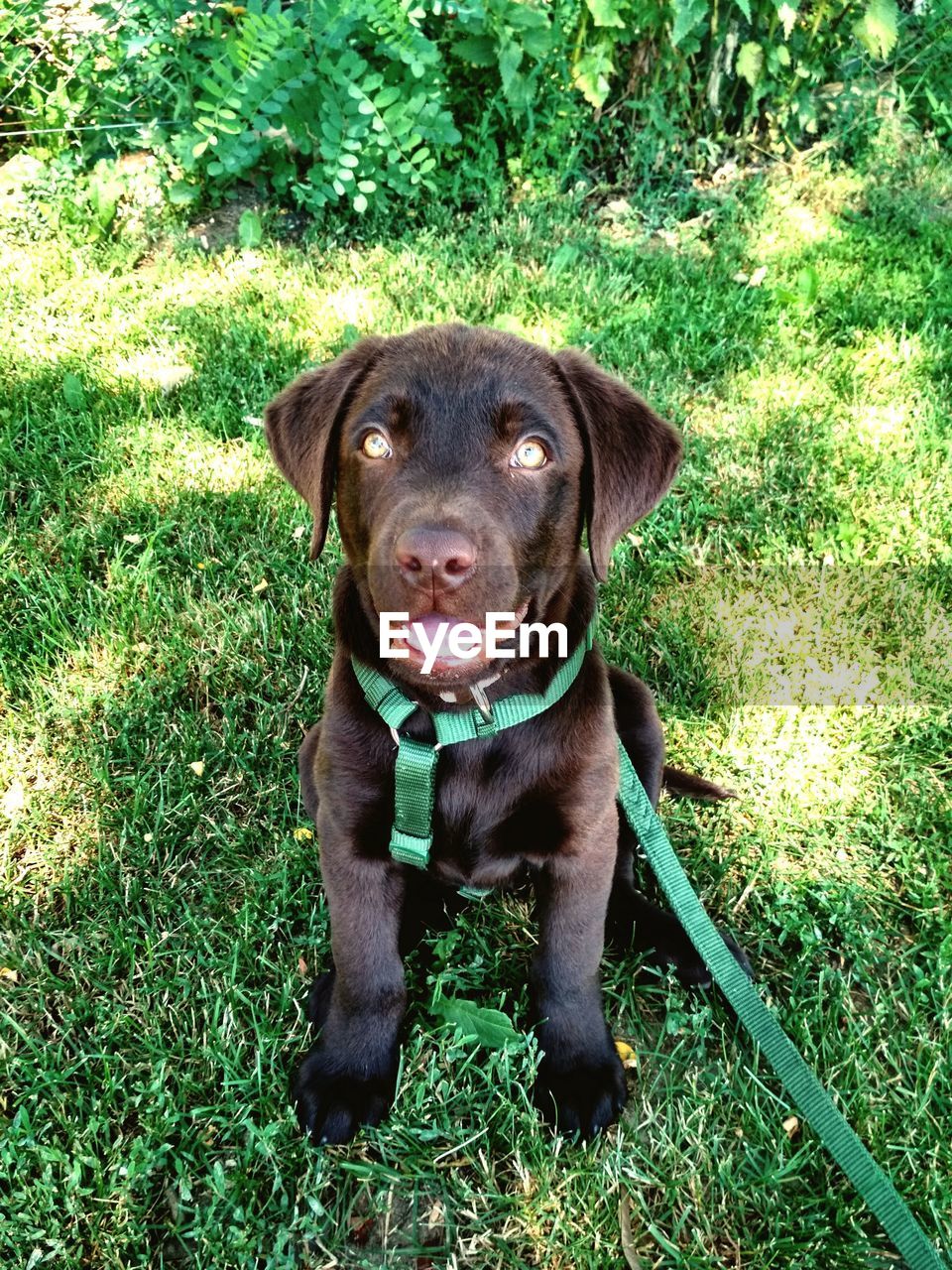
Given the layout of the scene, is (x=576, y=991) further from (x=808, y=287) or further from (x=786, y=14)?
(x=786, y=14)

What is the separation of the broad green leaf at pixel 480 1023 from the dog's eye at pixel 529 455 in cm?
120

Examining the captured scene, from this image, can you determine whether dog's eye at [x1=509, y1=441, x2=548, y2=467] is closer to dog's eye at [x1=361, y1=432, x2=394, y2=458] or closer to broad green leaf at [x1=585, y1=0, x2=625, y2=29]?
dog's eye at [x1=361, y1=432, x2=394, y2=458]

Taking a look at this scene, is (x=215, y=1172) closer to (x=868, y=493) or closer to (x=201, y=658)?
(x=201, y=658)

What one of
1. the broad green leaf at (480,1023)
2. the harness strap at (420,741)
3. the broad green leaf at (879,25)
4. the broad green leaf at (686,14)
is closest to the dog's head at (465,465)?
the harness strap at (420,741)

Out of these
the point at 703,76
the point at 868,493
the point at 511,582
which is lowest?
the point at 868,493

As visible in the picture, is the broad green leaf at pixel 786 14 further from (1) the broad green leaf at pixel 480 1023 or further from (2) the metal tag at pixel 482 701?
(1) the broad green leaf at pixel 480 1023

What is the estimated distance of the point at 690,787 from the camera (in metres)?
2.73

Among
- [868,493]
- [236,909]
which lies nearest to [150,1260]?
[236,909]

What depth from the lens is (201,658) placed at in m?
3.19

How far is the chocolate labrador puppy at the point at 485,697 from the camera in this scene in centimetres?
203

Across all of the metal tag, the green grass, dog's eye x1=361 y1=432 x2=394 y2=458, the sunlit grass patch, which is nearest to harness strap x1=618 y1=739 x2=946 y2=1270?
the green grass

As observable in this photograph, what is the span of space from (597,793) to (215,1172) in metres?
1.06

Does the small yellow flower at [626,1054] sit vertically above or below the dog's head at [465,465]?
below

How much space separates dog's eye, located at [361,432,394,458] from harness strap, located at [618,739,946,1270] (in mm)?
878
